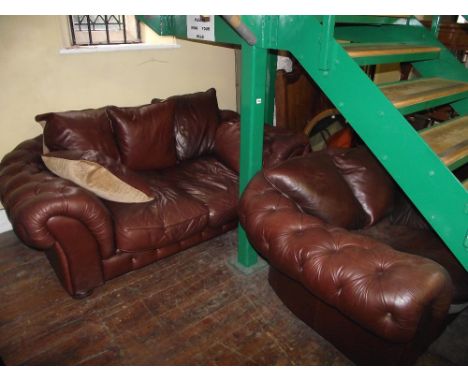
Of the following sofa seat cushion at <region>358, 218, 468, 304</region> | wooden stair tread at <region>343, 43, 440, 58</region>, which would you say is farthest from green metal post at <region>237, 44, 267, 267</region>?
sofa seat cushion at <region>358, 218, 468, 304</region>

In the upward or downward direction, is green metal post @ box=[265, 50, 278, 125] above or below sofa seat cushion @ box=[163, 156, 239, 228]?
above

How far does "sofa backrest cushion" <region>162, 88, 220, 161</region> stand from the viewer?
2744 millimetres

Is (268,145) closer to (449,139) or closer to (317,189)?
(317,189)

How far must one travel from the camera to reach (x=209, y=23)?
2.12 meters

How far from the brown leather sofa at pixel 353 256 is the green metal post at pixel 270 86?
1321 millimetres

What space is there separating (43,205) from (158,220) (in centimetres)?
62

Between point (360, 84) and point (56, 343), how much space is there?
6.19 feet

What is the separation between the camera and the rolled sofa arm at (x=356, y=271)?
126cm

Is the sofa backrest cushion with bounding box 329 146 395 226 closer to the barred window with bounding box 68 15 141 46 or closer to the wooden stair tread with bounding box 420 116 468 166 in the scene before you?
the wooden stair tread with bounding box 420 116 468 166

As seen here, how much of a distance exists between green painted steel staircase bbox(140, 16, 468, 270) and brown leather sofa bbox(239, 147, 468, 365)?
254 millimetres

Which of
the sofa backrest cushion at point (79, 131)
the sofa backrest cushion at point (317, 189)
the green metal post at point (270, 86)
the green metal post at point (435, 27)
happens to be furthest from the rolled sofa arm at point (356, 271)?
the green metal post at point (270, 86)

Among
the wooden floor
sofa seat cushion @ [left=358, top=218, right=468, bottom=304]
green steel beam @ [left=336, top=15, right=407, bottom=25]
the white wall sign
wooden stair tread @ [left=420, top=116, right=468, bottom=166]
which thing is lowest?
the wooden floor

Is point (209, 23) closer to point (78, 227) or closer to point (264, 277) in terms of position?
point (78, 227)

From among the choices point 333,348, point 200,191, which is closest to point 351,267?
point 333,348
